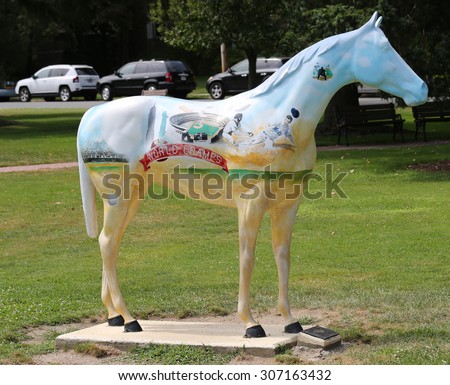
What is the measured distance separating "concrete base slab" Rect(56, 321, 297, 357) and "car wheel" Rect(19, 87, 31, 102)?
A: 40.3 metres

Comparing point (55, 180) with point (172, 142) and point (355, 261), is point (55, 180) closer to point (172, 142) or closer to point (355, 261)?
point (355, 261)

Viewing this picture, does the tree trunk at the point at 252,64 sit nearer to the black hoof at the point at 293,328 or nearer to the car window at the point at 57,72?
the car window at the point at 57,72

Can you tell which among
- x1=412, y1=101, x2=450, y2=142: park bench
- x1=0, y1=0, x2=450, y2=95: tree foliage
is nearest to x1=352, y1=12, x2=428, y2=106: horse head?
x1=0, y1=0, x2=450, y2=95: tree foliage

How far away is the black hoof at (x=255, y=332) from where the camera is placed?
7.51 meters

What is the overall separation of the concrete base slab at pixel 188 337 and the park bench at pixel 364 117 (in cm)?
1559

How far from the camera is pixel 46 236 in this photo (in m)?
13.5

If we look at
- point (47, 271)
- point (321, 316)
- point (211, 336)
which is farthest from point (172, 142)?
point (47, 271)

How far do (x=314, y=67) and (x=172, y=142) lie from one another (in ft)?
4.23

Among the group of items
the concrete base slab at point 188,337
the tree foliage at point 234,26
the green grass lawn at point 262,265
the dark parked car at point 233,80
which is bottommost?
the green grass lawn at point 262,265

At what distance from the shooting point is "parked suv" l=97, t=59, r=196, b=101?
41.9 m

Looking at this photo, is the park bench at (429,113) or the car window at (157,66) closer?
the park bench at (429,113)

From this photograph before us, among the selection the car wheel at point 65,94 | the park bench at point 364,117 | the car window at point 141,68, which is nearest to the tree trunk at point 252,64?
the park bench at point 364,117

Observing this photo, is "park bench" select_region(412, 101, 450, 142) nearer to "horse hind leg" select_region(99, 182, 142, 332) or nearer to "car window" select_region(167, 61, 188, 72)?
"horse hind leg" select_region(99, 182, 142, 332)

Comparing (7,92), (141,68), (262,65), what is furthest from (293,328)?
(7,92)
